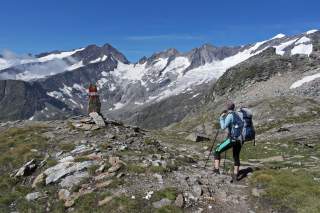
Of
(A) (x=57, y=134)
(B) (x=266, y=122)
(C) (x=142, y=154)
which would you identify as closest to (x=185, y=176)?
(C) (x=142, y=154)

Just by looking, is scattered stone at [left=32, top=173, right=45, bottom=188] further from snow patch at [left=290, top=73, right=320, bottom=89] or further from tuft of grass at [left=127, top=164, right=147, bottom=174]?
snow patch at [left=290, top=73, right=320, bottom=89]

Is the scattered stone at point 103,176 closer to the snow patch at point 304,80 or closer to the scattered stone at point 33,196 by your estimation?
the scattered stone at point 33,196

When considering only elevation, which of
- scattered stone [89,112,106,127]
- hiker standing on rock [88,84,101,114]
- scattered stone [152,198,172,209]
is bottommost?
scattered stone [152,198,172,209]

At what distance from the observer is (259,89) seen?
318ft

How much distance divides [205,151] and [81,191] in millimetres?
19753

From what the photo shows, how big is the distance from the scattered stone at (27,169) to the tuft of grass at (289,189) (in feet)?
42.6

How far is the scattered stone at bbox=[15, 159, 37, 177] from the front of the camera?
26094mm

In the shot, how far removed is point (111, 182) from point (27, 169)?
716 cm

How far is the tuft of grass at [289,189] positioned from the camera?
19531mm

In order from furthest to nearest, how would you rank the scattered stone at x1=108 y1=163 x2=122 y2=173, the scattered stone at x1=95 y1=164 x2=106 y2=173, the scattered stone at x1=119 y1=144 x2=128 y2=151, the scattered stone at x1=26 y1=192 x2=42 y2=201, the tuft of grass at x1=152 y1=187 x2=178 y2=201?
the scattered stone at x1=119 y1=144 x2=128 y2=151
the scattered stone at x1=95 y1=164 x2=106 y2=173
the scattered stone at x1=108 y1=163 x2=122 y2=173
the scattered stone at x1=26 y1=192 x2=42 y2=201
the tuft of grass at x1=152 y1=187 x2=178 y2=201

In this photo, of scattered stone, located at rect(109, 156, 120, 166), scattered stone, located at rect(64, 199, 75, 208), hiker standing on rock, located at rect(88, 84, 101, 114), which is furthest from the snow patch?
scattered stone, located at rect(64, 199, 75, 208)

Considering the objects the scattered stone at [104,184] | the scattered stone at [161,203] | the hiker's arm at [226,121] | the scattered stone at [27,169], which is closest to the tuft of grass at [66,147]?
the scattered stone at [27,169]

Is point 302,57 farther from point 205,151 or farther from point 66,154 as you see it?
point 66,154

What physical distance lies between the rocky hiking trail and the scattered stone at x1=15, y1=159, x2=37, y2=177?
0.05m
